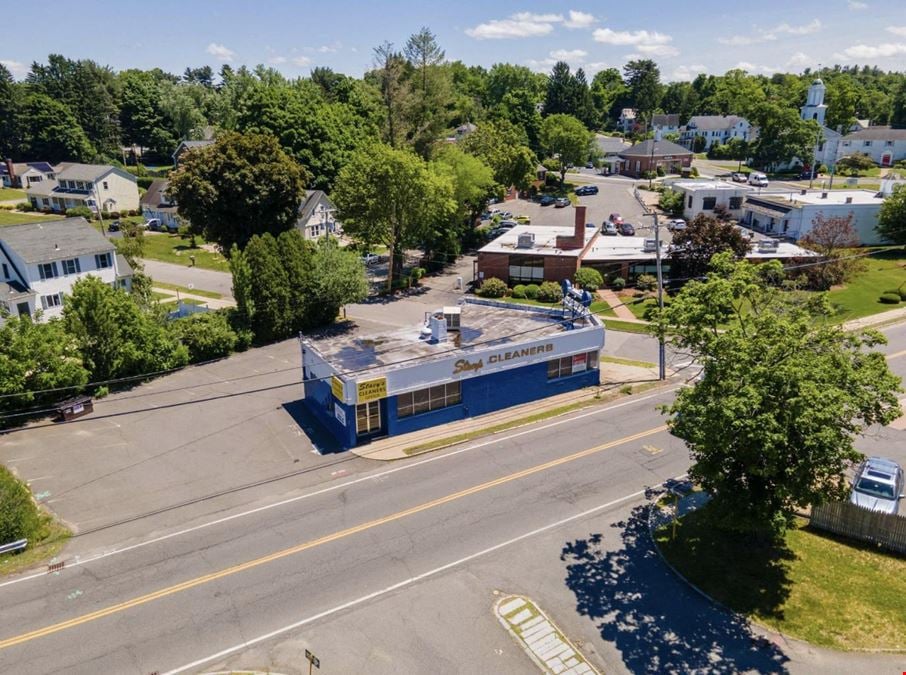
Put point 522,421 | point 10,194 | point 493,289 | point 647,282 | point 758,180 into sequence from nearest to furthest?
point 522,421 → point 647,282 → point 493,289 → point 758,180 → point 10,194

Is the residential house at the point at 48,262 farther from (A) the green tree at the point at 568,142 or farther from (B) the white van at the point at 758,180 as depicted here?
(B) the white van at the point at 758,180

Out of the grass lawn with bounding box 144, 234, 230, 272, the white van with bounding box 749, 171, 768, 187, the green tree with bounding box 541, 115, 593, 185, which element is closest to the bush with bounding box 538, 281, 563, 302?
the grass lawn with bounding box 144, 234, 230, 272

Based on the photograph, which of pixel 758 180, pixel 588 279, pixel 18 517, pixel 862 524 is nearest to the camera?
pixel 862 524

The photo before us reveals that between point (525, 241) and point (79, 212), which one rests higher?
point (79, 212)

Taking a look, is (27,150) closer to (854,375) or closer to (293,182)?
(293,182)

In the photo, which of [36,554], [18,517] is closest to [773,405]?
[36,554]

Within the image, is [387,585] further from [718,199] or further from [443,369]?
[718,199]

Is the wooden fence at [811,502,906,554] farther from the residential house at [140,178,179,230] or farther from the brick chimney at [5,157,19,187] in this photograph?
the brick chimney at [5,157,19,187]
